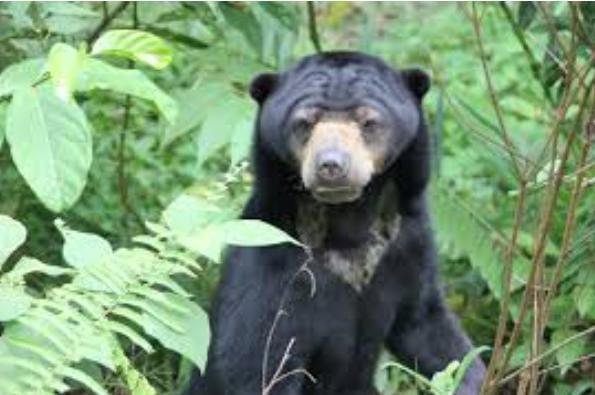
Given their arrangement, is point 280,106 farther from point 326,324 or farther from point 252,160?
point 326,324

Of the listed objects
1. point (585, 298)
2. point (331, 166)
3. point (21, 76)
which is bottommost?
point (585, 298)

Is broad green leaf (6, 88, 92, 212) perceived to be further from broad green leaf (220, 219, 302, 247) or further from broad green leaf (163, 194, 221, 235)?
broad green leaf (220, 219, 302, 247)

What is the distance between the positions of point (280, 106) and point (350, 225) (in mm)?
483

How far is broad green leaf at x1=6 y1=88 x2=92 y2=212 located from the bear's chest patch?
167 centimetres

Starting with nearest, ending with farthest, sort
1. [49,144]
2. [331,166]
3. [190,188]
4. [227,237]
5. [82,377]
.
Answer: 1. [82,377]
2. [227,237]
3. [49,144]
4. [331,166]
5. [190,188]

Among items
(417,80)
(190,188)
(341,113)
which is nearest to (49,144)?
(341,113)

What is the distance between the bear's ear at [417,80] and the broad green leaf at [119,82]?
1809mm

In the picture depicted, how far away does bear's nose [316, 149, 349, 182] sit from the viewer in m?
5.30

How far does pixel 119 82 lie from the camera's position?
407cm

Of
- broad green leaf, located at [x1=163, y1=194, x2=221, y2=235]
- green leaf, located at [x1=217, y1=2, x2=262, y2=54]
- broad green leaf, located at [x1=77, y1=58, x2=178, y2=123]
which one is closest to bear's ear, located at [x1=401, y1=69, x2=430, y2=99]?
green leaf, located at [x1=217, y1=2, x2=262, y2=54]

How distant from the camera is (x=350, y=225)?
5.79m

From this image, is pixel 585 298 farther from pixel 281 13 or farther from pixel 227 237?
pixel 227 237

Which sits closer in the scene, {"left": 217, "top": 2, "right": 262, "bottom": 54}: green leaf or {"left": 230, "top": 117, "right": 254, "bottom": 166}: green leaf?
{"left": 230, "top": 117, "right": 254, "bottom": 166}: green leaf

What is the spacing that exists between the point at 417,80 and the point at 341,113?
35 centimetres
